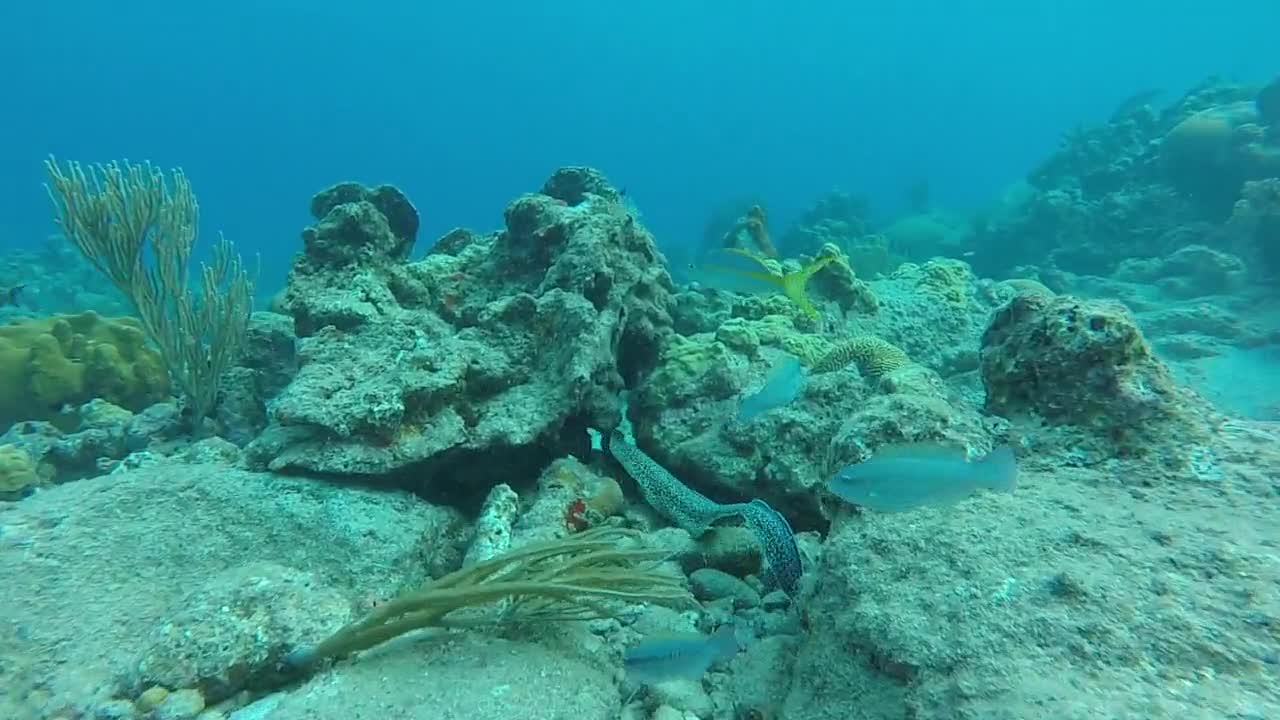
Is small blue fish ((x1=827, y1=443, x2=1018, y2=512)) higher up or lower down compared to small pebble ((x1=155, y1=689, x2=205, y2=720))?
higher up

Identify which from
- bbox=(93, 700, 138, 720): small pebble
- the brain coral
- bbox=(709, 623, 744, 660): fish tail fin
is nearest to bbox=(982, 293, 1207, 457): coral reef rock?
bbox=(709, 623, 744, 660): fish tail fin

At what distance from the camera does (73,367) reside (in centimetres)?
677

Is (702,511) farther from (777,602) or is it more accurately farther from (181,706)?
(181,706)

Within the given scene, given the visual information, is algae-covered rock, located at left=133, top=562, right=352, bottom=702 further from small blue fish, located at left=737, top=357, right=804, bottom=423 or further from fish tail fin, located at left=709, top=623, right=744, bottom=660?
small blue fish, located at left=737, top=357, right=804, bottom=423

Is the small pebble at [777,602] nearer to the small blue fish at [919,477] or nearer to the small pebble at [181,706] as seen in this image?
the small blue fish at [919,477]

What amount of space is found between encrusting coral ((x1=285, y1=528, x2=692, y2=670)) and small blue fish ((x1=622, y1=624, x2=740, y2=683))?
1.04 ft

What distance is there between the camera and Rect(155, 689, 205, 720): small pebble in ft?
8.61

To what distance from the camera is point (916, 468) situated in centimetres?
246

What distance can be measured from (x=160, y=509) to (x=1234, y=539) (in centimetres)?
517

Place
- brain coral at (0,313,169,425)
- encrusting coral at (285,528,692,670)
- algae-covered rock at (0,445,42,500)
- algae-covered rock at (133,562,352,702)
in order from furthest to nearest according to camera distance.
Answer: brain coral at (0,313,169,425) < algae-covered rock at (0,445,42,500) < encrusting coral at (285,528,692,670) < algae-covered rock at (133,562,352,702)

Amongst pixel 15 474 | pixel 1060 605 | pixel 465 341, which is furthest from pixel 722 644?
pixel 15 474

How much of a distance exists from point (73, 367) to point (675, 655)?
7.36 meters

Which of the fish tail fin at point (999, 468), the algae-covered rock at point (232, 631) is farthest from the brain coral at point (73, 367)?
the fish tail fin at point (999, 468)

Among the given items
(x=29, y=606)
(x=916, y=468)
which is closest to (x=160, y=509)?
(x=29, y=606)
